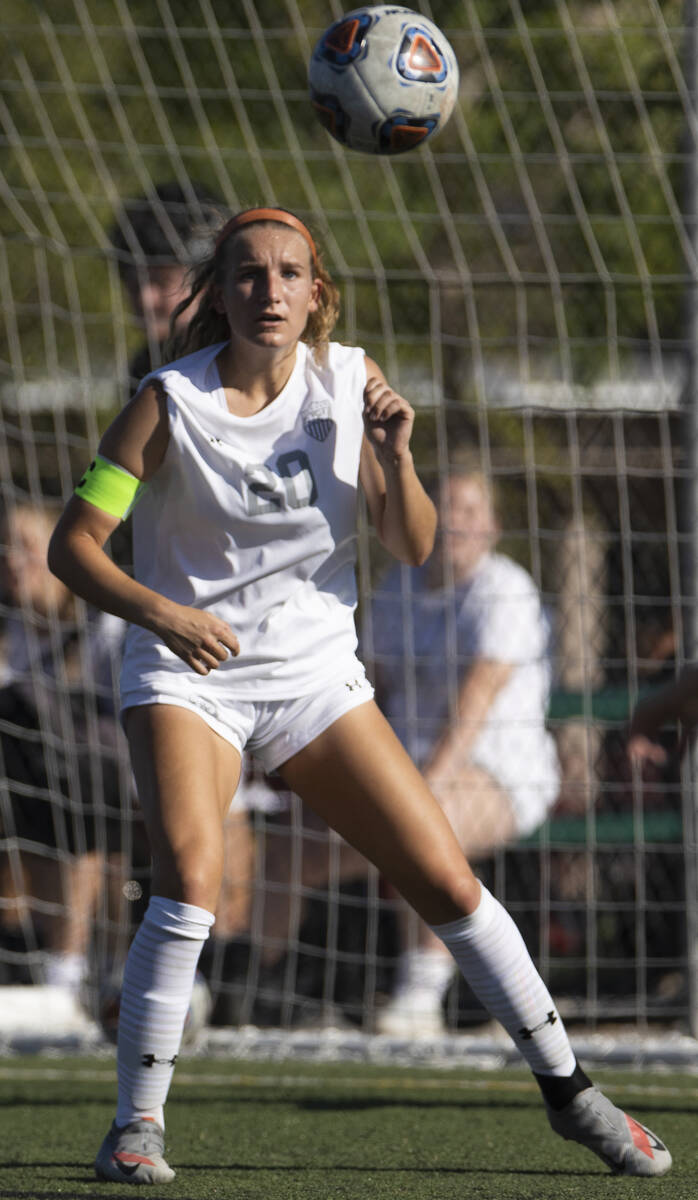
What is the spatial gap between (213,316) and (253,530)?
1.75 ft

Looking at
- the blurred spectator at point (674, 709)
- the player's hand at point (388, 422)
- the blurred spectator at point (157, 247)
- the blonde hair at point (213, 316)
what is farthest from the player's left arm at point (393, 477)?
the blurred spectator at point (157, 247)

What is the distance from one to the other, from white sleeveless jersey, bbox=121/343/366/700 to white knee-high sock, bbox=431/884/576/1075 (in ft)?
1.80

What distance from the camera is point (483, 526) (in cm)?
636

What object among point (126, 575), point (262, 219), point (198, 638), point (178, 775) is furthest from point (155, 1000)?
point (262, 219)

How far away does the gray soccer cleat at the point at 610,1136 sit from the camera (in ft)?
10.9

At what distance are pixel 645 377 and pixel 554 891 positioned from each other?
2525 millimetres

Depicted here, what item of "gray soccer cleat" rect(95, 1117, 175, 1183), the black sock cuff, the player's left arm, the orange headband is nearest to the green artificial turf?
"gray soccer cleat" rect(95, 1117, 175, 1183)

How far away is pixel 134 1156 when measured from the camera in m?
3.18

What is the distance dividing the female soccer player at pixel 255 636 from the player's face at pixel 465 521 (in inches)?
105

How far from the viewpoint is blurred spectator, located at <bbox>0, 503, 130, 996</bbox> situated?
6211 millimetres

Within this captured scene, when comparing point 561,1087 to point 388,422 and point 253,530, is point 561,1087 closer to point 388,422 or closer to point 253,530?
point 253,530

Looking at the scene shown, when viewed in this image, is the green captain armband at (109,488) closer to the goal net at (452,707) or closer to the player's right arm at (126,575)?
the player's right arm at (126,575)

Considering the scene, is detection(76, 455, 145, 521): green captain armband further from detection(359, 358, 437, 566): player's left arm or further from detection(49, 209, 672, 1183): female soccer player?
detection(359, 358, 437, 566): player's left arm

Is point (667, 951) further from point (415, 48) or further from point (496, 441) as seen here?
point (415, 48)
